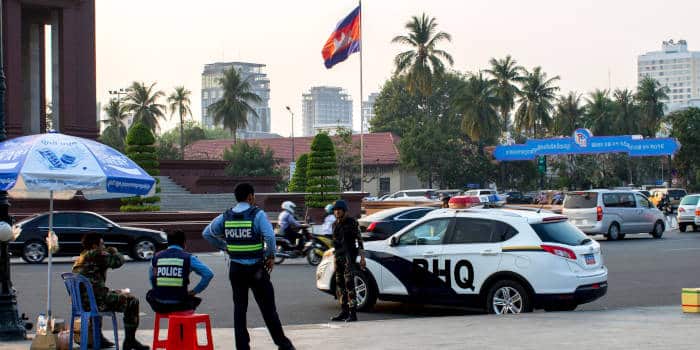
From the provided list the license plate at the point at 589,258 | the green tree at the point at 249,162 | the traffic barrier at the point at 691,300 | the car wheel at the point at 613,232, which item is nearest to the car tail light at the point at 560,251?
the license plate at the point at 589,258

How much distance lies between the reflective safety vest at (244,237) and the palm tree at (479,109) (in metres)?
71.5

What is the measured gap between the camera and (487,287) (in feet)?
45.4

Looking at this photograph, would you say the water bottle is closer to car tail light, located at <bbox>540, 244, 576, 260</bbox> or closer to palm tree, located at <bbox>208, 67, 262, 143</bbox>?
car tail light, located at <bbox>540, 244, 576, 260</bbox>

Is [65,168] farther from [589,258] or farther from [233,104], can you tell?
[233,104]

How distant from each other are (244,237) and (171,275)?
82 centimetres

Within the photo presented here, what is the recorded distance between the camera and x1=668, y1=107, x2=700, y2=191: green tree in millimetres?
82188

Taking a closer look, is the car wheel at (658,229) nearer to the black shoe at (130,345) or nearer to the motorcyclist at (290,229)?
the motorcyclist at (290,229)

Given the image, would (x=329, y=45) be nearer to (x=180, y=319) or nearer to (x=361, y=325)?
(x=361, y=325)

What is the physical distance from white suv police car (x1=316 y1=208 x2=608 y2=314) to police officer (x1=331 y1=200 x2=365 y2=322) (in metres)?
1.04

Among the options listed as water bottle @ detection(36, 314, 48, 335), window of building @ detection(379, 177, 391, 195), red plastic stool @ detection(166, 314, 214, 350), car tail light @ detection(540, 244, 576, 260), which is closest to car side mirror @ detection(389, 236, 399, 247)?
car tail light @ detection(540, 244, 576, 260)

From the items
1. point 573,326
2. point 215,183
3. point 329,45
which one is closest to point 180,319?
point 573,326

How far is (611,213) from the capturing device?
3341 cm

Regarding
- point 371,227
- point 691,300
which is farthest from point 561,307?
point 371,227

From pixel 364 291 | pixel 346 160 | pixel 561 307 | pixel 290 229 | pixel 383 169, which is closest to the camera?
pixel 561 307
